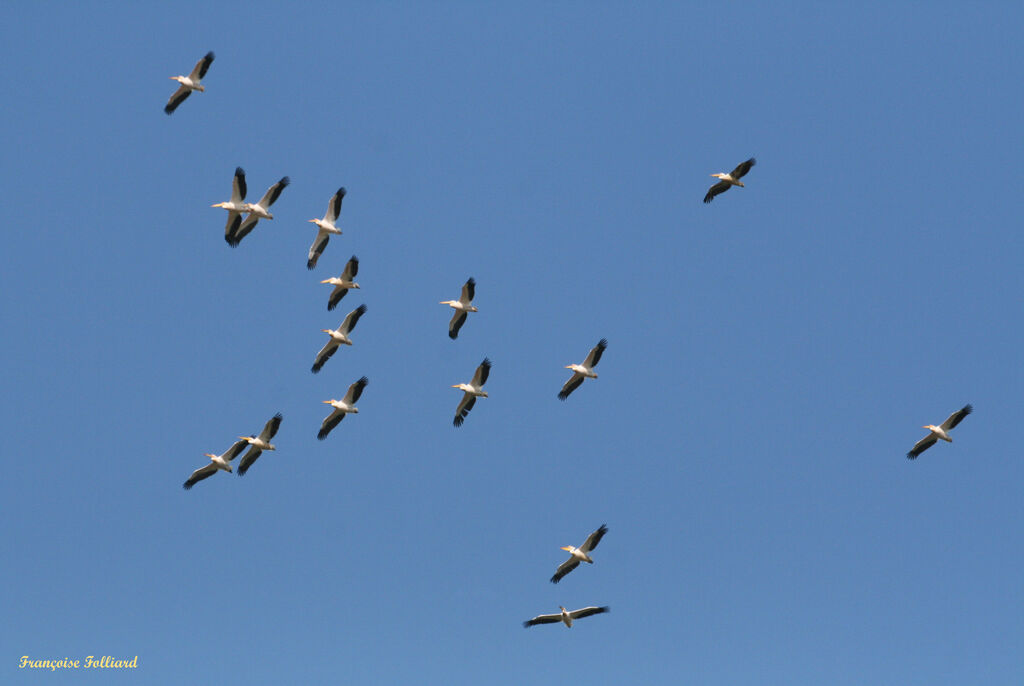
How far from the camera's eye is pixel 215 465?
49.6 m

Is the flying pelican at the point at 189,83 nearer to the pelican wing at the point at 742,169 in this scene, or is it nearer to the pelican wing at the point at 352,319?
the pelican wing at the point at 352,319

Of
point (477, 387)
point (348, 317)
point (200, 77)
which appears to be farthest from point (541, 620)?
point (200, 77)

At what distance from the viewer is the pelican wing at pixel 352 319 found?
50.4 m

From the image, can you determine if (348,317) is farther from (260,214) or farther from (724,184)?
(724,184)

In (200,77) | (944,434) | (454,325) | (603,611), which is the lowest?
(603,611)

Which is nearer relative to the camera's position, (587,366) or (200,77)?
(200,77)

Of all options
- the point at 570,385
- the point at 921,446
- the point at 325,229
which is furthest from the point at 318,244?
the point at 921,446

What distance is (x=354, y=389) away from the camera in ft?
164

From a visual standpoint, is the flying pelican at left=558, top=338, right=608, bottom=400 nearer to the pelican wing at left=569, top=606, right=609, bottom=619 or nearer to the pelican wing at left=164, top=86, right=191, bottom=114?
the pelican wing at left=569, top=606, right=609, bottom=619

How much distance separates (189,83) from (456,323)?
13276 mm

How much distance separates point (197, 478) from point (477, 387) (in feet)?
35.7

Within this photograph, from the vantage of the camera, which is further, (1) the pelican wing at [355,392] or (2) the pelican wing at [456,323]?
(2) the pelican wing at [456,323]

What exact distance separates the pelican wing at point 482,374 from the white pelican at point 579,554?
6.98 m

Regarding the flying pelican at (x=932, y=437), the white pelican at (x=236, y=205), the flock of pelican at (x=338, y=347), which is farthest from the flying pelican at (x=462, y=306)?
the flying pelican at (x=932, y=437)
